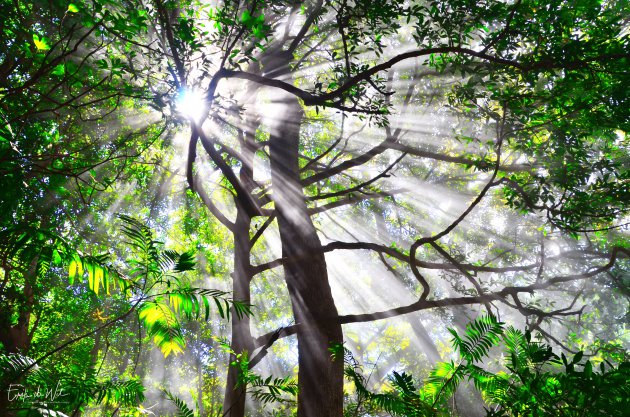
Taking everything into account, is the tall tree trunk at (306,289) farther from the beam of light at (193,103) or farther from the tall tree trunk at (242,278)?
the beam of light at (193,103)

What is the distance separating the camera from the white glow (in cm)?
440

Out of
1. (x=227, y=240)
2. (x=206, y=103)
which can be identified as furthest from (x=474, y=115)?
(x=227, y=240)

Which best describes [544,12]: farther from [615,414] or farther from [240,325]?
[240,325]

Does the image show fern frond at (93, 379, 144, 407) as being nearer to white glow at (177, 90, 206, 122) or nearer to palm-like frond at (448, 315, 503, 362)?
palm-like frond at (448, 315, 503, 362)

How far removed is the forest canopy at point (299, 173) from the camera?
258 centimetres

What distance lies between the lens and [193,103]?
4.74 m

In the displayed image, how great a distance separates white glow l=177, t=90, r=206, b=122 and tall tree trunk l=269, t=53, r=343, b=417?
2.19 metres

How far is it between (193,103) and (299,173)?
2.71m

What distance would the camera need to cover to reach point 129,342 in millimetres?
18828

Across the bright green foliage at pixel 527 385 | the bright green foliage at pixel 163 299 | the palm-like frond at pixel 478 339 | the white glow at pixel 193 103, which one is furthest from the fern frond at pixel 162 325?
the white glow at pixel 193 103

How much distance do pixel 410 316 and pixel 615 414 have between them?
671 inches

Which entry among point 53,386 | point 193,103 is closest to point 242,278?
point 193,103

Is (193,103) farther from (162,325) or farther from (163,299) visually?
(162,325)

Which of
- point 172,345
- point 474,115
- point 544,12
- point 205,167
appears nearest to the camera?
point 172,345
